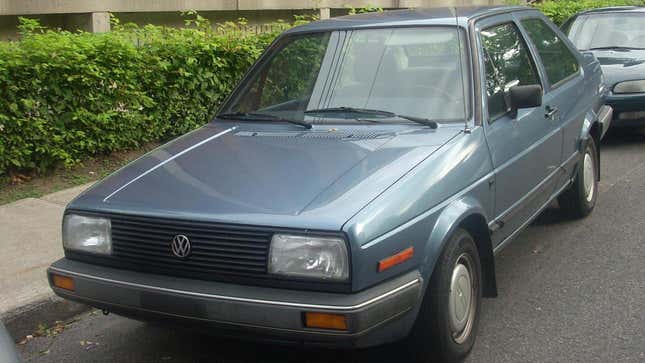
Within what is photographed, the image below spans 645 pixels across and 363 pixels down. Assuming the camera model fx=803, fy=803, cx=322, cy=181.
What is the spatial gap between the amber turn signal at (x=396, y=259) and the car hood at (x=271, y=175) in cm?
25

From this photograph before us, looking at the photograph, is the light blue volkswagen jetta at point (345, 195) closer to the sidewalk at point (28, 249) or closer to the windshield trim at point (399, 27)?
the windshield trim at point (399, 27)

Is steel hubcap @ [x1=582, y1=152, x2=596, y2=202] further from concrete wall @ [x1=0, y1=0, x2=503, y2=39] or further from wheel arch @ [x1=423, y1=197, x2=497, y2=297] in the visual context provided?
concrete wall @ [x1=0, y1=0, x2=503, y2=39]

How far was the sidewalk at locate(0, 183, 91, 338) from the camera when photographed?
476cm

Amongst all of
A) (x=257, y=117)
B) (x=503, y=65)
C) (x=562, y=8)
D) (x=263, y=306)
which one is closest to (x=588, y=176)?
(x=503, y=65)

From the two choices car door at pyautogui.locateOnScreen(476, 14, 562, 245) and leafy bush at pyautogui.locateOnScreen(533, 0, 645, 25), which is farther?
leafy bush at pyautogui.locateOnScreen(533, 0, 645, 25)

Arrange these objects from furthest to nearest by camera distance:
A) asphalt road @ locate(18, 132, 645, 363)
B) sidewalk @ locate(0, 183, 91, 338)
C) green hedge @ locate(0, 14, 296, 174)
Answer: green hedge @ locate(0, 14, 296, 174), sidewalk @ locate(0, 183, 91, 338), asphalt road @ locate(18, 132, 645, 363)

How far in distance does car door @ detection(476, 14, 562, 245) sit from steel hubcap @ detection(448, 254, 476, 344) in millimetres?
424

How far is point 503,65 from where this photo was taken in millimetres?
4977

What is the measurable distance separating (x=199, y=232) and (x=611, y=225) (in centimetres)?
394

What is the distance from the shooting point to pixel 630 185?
7535 mm

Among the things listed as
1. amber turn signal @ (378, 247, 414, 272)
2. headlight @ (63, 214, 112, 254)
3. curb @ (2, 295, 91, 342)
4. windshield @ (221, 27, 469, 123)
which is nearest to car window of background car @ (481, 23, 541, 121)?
windshield @ (221, 27, 469, 123)

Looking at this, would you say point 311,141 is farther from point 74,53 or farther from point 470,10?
point 74,53

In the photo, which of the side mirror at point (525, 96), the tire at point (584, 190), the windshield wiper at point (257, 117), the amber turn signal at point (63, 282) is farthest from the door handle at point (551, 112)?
the amber turn signal at point (63, 282)

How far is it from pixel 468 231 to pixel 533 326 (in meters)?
0.76
